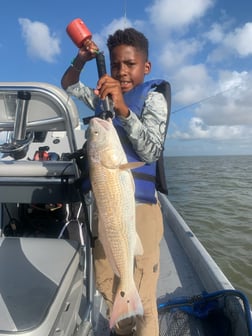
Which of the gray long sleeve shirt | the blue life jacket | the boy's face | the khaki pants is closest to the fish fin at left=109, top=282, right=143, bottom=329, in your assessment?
the khaki pants

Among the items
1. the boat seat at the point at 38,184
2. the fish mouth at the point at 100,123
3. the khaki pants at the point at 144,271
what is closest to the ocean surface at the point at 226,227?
the khaki pants at the point at 144,271

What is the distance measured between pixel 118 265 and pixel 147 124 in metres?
1.00

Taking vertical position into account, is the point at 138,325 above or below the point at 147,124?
below

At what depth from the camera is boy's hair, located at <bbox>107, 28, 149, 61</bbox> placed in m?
2.66

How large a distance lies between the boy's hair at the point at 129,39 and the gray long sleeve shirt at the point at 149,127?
0.44m

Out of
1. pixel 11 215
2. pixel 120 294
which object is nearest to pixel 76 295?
pixel 120 294

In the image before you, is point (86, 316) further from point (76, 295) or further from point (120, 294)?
point (120, 294)

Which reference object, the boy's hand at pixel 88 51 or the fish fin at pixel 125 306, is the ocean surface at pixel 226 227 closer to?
the fish fin at pixel 125 306

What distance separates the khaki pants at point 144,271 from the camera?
2.57 m

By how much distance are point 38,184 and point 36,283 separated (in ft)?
3.66

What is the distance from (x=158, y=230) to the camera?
270 cm

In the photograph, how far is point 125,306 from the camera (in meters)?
2.12

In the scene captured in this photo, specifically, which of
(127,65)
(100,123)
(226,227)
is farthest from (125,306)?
Answer: (226,227)

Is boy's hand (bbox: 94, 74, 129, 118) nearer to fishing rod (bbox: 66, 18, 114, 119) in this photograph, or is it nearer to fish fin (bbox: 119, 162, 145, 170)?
fishing rod (bbox: 66, 18, 114, 119)
